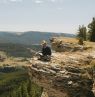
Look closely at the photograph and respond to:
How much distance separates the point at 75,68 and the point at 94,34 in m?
35.1

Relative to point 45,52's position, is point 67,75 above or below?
below

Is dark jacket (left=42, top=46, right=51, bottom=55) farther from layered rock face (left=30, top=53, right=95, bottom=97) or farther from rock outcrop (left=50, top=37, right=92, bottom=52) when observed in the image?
rock outcrop (left=50, top=37, right=92, bottom=52)

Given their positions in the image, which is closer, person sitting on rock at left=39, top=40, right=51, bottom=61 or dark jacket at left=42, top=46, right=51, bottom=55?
person sitting on rock at left=39, top=40, right=51, bottom=61

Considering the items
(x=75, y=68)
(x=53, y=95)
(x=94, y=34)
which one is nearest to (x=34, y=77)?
(x=53, y=95)

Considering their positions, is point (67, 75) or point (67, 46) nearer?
point (67, 75)

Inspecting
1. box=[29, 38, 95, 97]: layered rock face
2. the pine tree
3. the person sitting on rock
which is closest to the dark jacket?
the person sitting on rock

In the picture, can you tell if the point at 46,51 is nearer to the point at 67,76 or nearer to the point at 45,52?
the point at 45,52

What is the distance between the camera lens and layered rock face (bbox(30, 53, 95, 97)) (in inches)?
1193

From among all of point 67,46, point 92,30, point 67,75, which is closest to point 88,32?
point 92,30

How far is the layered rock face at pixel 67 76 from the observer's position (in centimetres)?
3031

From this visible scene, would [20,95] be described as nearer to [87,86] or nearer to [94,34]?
[94,34]

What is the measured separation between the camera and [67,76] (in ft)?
102

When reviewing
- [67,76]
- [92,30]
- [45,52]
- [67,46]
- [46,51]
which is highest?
[92,30]

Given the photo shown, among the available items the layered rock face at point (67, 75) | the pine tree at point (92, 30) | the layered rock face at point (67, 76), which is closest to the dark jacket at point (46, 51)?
the layered rock face at point (67, 75)
